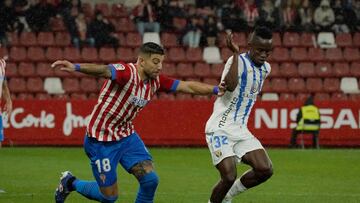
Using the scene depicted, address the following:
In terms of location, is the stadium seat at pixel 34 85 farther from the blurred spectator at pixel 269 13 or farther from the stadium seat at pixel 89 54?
the blurred spectator at pixel 269 13

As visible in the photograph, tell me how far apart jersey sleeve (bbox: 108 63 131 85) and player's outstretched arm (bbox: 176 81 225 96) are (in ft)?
2.32

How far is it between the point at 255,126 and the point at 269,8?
504 centimetres

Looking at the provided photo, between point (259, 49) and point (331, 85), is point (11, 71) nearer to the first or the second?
point (331, 85)

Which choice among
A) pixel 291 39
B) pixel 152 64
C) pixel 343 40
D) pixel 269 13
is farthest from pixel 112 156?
pixel 343 40

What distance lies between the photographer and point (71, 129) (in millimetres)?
22547

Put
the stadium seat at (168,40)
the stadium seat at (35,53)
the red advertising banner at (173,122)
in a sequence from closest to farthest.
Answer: the red advertising banner at (173,122) < the stadium seat at (35,53) < the stadium seat at (168,40)

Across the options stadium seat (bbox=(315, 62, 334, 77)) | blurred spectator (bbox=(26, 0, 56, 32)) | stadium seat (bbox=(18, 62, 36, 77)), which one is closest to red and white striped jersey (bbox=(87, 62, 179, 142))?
stadium seat (bbox=(18, 62, 36, 77))

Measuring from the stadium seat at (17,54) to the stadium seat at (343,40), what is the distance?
9123 millimetres

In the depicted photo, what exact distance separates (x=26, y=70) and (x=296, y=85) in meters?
7.45

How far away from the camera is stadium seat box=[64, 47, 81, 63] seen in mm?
25556

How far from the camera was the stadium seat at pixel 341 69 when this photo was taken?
26.1m

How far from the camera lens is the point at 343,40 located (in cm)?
2716

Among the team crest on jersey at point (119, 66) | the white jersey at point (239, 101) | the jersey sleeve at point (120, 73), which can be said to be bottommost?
the white jersey at point (239, 101)

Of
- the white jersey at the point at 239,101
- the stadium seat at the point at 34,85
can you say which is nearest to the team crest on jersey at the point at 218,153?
the white jersey at the point at 239,101
